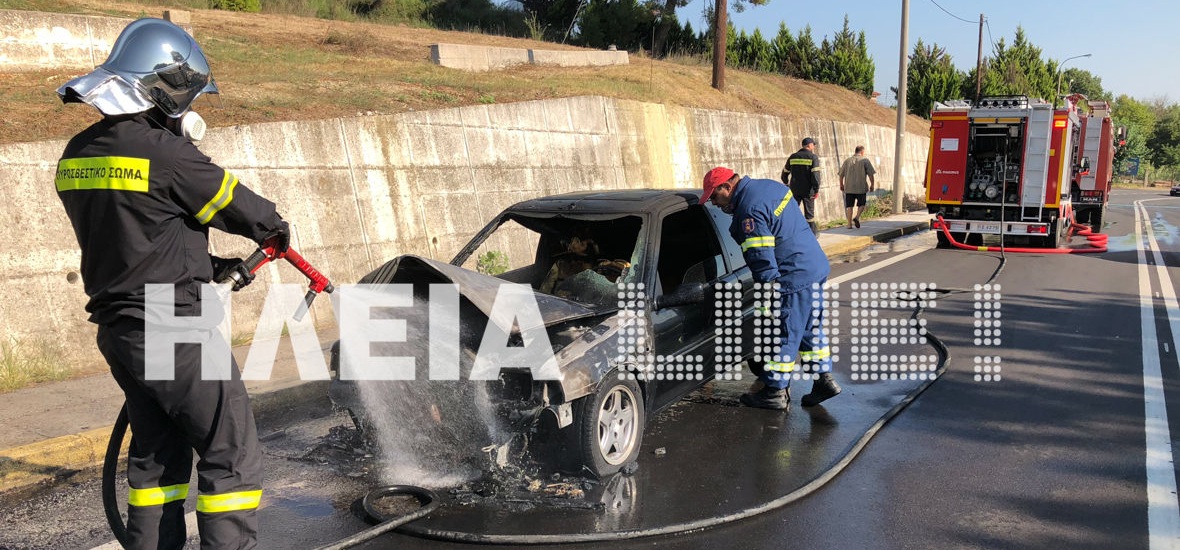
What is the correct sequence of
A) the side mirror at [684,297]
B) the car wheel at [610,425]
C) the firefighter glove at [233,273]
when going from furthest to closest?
the side mirror at [684,297], the car wheel at [610,425], the firefighter glove at [233,273]

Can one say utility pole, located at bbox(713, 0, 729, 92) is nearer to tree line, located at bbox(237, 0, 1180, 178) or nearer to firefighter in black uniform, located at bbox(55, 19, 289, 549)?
tree line, located at bbox(237, 0, 1180, 178)

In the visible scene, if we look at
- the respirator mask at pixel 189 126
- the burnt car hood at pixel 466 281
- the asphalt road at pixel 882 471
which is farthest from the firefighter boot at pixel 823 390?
the respirator mask at pixel 189 126

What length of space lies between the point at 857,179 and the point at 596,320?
→ 44.2 feet

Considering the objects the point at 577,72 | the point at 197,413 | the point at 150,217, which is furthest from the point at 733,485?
the point at 577,72

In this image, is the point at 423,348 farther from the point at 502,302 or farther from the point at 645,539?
the point at 645,539

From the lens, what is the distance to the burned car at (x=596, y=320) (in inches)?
A: 152

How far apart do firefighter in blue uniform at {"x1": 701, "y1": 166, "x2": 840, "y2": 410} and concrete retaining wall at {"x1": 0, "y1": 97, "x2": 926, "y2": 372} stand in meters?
4.65

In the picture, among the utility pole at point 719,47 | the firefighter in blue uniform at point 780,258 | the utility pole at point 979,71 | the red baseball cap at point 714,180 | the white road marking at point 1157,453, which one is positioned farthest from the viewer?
the utility pole at point 979,71

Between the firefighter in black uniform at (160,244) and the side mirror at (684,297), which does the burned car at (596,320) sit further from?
the firefighter in black uniform at (160,244)

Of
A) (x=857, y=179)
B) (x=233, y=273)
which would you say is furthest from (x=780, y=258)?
(x=857, y=179)

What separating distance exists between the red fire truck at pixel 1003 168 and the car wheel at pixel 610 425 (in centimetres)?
1168

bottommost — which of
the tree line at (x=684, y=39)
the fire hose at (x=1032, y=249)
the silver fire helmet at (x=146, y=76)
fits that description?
the fire hose at (x=1032, y=249)

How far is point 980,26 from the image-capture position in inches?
1796

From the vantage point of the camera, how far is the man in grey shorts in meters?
16.3
